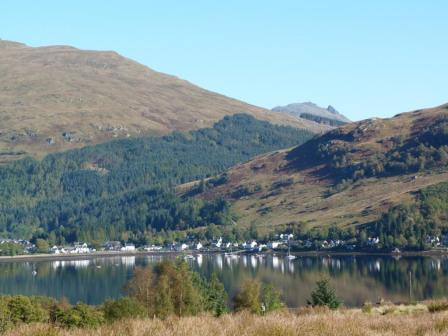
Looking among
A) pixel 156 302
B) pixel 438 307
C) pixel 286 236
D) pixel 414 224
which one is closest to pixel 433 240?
pixel 414 224

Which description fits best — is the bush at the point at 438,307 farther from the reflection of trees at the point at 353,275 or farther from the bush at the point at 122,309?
the reflection of trees at the point at 353,275

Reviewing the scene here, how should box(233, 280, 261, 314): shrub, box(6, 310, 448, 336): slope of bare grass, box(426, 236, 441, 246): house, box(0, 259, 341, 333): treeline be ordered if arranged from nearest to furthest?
box(6, 310, 448, 336): slope of bare grass, box(0, 259, 341, 333): treeline, box(233, 280, 261, 314): shrub, box(426, 236, 441, 246): house

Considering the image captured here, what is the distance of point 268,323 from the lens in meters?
12.2

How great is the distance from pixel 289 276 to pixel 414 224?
53.7m

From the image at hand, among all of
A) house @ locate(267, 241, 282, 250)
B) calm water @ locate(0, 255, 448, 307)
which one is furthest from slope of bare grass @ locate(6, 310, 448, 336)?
house @ locate(267, 241, 282, 250)

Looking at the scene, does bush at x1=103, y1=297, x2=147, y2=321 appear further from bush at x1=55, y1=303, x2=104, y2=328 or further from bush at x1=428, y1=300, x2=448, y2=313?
bush at x1=428, y1=300, x2=448, y2=313

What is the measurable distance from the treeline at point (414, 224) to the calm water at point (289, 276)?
10.6m

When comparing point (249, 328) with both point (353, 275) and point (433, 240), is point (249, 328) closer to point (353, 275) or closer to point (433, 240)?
point (353, 275)

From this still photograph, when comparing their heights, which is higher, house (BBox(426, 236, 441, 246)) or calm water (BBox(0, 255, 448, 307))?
house (BBox(426, 236, 441, 246))

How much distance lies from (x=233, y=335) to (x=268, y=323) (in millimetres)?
1052

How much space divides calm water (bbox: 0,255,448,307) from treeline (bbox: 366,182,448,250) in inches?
416

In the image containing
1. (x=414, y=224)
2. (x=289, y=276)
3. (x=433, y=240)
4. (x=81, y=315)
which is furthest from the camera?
(x=414, y=224)

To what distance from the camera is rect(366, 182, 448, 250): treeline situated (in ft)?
493

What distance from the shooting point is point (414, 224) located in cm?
15500
